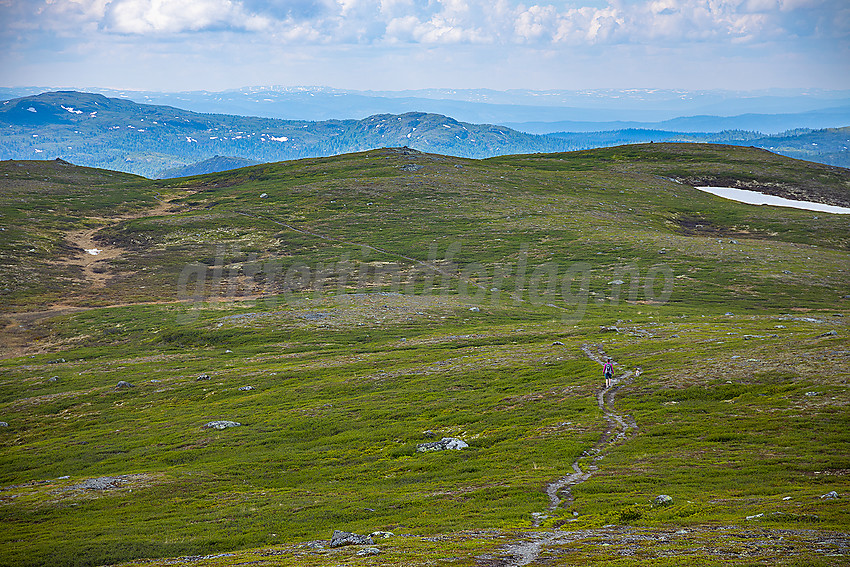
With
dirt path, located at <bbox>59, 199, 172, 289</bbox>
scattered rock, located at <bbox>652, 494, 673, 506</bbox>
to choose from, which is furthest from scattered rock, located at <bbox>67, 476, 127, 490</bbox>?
dirt path, located at <bbox>59, 199, 172, 289</bbox>

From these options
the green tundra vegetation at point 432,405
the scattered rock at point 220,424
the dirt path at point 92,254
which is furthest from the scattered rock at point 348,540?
the dirt path at point 92,254

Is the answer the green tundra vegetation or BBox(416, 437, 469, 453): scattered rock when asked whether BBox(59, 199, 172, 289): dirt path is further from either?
BBox(416, 437, 469, 453): scattered rock

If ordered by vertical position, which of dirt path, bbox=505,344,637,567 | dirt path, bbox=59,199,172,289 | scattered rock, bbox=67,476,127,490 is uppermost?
dirt path, bbox=505,344,637,567

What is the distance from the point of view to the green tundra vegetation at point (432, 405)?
3081 centimetres

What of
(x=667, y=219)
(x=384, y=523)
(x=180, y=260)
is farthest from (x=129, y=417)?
(x=667, y=219)

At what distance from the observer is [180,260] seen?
153 metres

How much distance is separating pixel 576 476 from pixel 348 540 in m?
15.5

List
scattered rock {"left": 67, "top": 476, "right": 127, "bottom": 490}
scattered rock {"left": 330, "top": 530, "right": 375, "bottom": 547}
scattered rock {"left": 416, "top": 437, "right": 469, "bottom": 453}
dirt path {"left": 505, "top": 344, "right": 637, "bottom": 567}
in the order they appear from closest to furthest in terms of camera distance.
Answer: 1. dirt path {"left": 505, "top": 344, "right": 637, "bottom": 567}
2. scattered rock {"left": 330, "top": 530, "right": 375, "bottom": 547}
3. scattered rock {"left": 67, "top": 476, "right": 127, "bottom": 490}
4. scattered rock {"left": 416, "top": 437, "right": 469, "bottom": 453}

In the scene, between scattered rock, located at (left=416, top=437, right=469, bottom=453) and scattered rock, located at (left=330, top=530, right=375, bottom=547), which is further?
scattered rock, located at (left=416, top=437, right=469, bottom=453)

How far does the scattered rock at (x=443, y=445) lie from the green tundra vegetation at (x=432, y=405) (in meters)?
1.53

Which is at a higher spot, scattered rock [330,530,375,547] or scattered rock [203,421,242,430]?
scattered rock [330,530,375,547]

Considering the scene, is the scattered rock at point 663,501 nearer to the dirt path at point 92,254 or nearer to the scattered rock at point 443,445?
the scattered rock at point 443,445

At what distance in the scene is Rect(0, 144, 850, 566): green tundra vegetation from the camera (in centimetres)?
3081

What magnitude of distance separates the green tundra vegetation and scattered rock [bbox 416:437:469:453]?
1.53 meters
